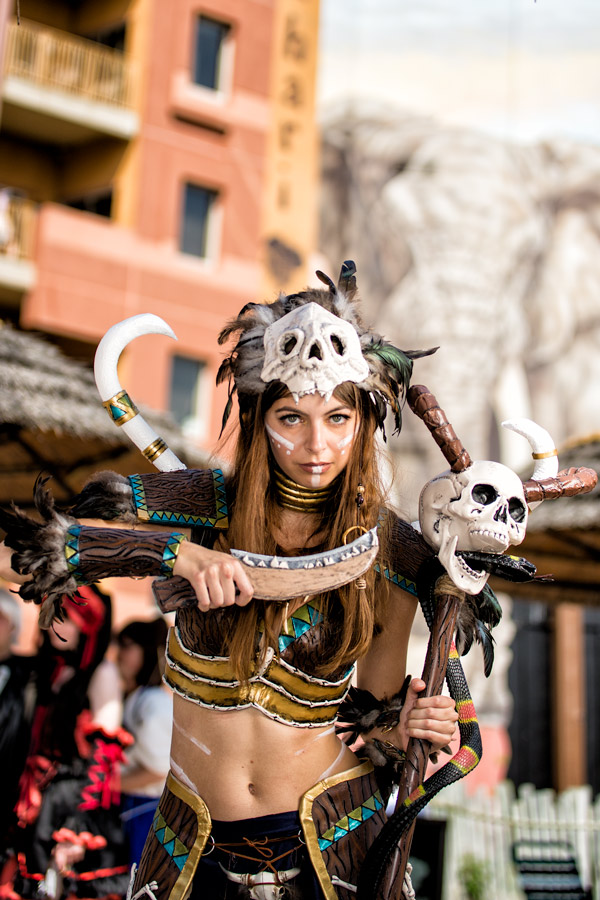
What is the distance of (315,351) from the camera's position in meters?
2.25

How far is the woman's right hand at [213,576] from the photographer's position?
1.95 metres

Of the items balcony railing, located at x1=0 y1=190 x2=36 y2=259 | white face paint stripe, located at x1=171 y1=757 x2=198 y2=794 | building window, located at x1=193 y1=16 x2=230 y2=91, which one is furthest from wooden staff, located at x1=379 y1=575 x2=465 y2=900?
building window, located at x1=193 y1=16 x2=230 y2=91

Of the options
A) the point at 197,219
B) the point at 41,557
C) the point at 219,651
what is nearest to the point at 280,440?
the point at 219,651

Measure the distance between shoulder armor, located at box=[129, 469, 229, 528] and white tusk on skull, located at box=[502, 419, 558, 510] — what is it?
27.3 inches

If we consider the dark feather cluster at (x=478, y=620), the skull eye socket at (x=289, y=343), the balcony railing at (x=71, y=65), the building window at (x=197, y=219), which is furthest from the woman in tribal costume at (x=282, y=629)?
the balcony railing at (x=71, y=65)

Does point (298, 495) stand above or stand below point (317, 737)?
above

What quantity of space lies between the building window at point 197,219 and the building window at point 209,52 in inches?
62.6

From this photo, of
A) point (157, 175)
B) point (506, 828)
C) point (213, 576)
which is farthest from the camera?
point (157, 175)

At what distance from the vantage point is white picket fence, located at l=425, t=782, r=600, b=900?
19.9ft

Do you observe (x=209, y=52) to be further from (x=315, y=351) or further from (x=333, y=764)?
(x=333, y=764)

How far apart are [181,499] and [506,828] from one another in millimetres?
4748

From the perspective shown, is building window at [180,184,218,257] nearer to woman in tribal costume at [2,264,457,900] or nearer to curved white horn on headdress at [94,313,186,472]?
curved white horn on headdress at [94,313,186,472]

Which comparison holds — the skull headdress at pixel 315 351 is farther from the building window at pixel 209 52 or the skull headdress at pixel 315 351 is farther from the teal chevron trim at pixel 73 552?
the building window at pixel 209 52

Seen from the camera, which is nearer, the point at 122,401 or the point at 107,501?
the point at 107,501
